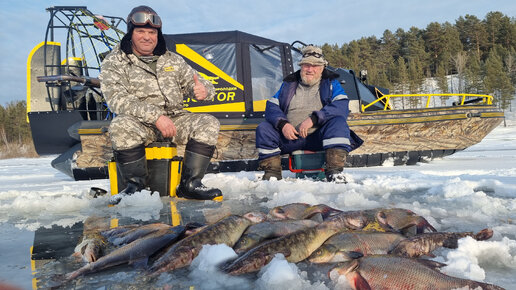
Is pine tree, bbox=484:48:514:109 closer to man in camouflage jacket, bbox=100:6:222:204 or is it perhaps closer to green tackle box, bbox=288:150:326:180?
green tackle box, bbox=288:150:326:180

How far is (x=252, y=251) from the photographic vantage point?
59.7 inches

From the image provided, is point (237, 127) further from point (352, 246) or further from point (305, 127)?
point (352, 246)

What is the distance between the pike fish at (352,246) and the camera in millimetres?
1566

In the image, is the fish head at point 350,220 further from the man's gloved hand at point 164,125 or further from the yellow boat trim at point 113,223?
the man's gloved hand at point 164,125

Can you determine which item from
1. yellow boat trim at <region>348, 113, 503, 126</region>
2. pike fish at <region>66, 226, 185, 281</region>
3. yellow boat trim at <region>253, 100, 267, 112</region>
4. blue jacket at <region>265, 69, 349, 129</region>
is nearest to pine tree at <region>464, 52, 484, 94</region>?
yellow boat trim at <region>348, 113, 503, 126</region>

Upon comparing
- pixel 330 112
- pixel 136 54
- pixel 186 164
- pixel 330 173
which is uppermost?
pixel 136 54

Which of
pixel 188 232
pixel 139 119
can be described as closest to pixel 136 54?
pixel 139 119

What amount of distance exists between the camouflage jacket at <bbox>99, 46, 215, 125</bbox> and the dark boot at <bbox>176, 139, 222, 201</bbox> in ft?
1.67

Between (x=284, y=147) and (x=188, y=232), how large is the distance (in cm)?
298

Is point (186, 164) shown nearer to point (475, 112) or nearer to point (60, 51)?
point (475, 112)

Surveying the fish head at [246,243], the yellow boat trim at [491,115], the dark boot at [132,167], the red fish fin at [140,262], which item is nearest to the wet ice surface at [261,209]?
the red fish fin at [140,262]

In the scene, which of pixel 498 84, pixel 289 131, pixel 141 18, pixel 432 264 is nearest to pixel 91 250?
pixel 432 264

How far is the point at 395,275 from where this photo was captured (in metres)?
1.26

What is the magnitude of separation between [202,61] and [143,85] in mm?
2797
